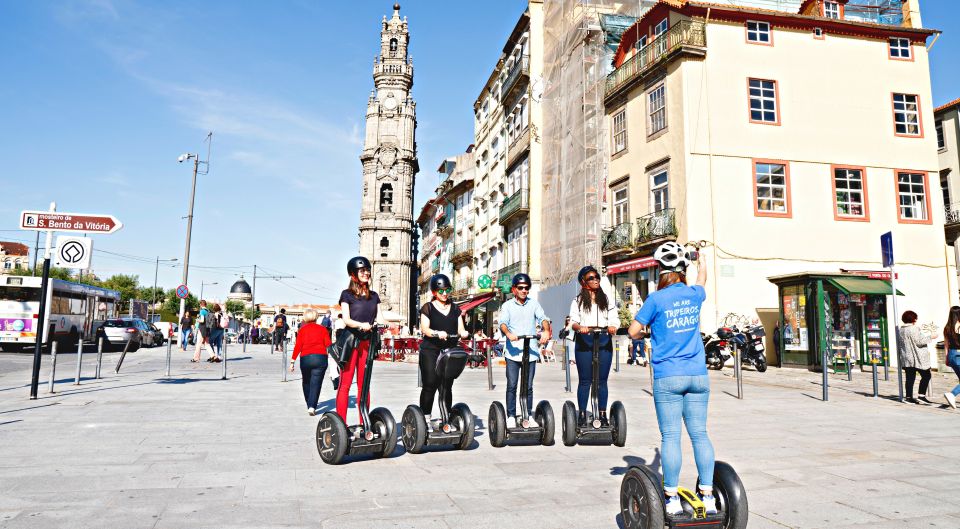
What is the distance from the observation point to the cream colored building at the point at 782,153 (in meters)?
22.1

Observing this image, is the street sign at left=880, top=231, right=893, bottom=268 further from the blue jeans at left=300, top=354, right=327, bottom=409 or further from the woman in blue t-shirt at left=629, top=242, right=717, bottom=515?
the blue jeans at left=300, top=354, right=327, bottom=409

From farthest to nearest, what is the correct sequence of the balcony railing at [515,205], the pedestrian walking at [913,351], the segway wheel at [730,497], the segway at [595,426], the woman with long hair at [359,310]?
the balcony railing at [515,205] < the pedestrian walking at [913,351] < the segway at [595,426] < the woman with long hair at [359,310] < the segway wheel at [730,497]

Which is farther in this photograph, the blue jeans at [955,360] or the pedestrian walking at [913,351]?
the pedestrian walking at [913,351]

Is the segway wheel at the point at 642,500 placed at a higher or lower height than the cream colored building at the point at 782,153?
lower

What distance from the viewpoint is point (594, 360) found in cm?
639

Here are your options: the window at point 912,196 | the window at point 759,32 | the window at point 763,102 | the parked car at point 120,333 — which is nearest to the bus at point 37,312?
the parked car at point 120,333

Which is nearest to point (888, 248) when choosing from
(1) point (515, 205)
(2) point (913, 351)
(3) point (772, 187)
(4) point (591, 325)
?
(2) point (913, 351)

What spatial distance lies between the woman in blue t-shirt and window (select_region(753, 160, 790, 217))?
812 inches

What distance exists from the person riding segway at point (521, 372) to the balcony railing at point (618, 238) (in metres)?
18.1

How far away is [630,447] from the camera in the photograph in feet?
22.1

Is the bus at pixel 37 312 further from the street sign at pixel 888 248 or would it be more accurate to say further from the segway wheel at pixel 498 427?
the street sign at pixel 888 248

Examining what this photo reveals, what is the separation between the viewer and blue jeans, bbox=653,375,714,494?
3578 mm

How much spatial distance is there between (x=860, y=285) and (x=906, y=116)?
10.2 meters

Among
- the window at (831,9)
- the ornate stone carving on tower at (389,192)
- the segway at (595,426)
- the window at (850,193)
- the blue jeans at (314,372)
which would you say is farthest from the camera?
the ornate stone carving on tower at (389,192)
